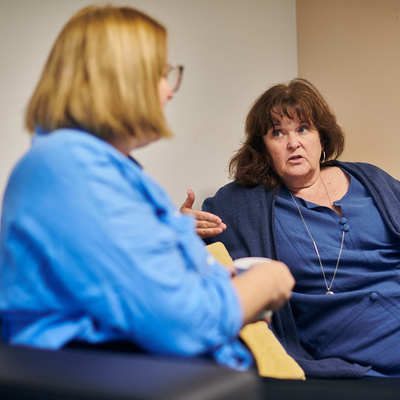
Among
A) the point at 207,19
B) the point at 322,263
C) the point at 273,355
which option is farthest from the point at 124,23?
the point at 207,19

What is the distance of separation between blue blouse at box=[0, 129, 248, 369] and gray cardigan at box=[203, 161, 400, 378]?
1015mm

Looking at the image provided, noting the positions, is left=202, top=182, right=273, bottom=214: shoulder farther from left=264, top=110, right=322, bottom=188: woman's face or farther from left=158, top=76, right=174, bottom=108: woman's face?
left=158, top=76, right=174, bottom=108: woman's face

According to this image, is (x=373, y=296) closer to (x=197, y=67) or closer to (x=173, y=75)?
(x=173, y=75)

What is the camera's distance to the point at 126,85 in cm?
86

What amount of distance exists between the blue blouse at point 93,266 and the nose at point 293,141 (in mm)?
1246

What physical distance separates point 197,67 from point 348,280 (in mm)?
1153

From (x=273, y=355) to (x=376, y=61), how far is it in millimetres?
1698

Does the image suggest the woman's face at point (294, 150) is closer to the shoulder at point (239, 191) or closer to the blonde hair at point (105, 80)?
the shoulder at point (239, 191)

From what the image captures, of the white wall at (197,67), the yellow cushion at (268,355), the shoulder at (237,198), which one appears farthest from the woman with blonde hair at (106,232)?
the shoulder at (237,198)

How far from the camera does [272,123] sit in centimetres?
208

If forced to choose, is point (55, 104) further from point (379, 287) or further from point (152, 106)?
point (379, 287)

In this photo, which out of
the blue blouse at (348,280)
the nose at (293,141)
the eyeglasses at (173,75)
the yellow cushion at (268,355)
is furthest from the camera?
the nose at (293,141)

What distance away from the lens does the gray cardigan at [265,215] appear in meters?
1.80

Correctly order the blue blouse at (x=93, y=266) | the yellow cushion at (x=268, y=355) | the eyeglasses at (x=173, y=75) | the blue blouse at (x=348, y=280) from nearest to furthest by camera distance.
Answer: the blue blouse at (x=93, y=266)
the eyeglasses at (x=173, y=75)
the yellow cushion at (x=268, y=355)
the blue blouse at (x=348, y=280)
